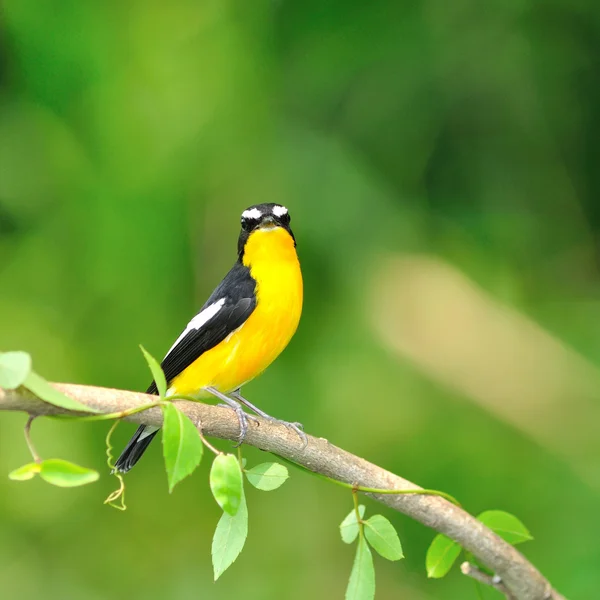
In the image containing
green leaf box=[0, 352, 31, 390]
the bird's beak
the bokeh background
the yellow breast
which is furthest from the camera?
the bokeh background

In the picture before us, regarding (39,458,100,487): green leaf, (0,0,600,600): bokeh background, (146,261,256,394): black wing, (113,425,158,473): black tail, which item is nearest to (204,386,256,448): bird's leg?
(146,261,256,394): black wing

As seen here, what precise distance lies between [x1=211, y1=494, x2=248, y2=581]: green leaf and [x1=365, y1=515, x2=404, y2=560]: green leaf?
0.78 ft

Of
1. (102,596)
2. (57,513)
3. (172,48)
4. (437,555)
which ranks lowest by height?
(102,596)

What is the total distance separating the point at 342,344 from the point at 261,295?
67.6 inches

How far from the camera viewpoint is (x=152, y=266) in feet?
14.1

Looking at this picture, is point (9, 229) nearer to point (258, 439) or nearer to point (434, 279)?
point (434, 279)

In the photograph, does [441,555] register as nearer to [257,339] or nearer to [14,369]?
[14,369]

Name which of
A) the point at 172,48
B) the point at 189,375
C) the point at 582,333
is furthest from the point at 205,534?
the point at 172,48

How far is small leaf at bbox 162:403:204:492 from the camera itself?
4.00 feet

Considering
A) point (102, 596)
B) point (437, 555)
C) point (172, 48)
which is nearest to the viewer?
point (437, 555)

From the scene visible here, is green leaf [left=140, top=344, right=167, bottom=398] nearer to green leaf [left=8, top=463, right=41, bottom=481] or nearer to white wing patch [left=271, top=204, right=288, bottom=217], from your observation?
green leaf [left=8, top=463, right=41, bottom=481]

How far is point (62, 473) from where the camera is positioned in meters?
1.18

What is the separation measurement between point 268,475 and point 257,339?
3.80 feet

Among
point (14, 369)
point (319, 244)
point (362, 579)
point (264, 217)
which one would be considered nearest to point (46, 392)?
point (14, 369)
